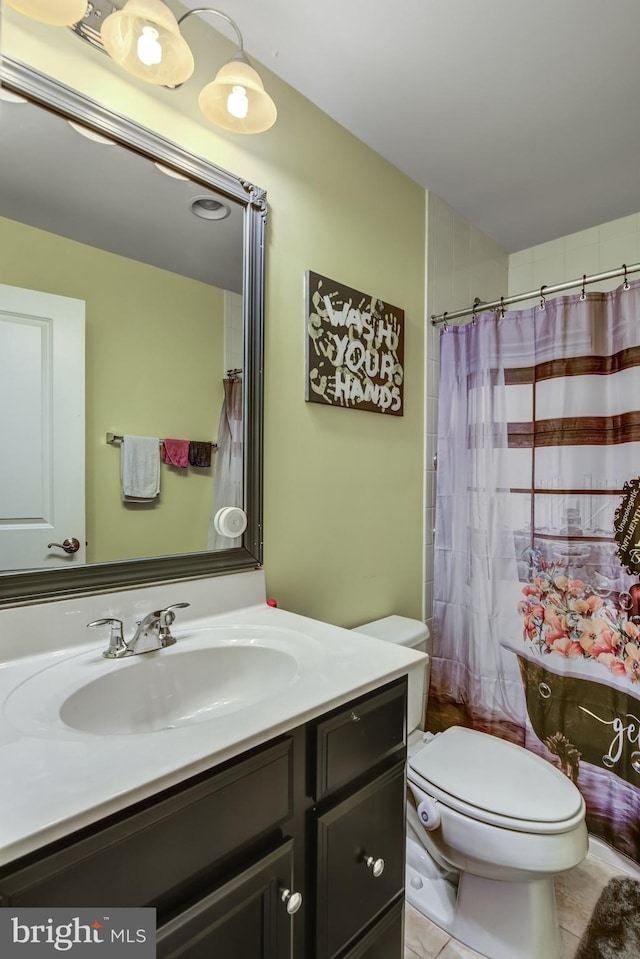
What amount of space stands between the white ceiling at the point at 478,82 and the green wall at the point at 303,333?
107 millimetres

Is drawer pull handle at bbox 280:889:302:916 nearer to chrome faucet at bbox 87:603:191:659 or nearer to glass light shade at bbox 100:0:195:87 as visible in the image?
chrome faucet at bbox 87:603:191:659

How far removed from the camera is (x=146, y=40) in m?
1.01

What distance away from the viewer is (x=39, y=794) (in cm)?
54

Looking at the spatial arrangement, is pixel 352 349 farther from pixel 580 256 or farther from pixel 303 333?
pixel 580 256

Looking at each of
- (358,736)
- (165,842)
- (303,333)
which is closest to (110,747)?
(165,842)

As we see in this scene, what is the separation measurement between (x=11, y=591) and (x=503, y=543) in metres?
1.57

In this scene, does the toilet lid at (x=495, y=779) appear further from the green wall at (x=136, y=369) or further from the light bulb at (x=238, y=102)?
the light bulb at (x=238, y=102)

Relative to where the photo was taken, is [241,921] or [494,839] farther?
[494,839]

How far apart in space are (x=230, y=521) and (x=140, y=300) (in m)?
0.58

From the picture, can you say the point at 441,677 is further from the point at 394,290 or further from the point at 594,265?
the point at 594,265

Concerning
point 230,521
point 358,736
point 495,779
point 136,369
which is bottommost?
point 495,779

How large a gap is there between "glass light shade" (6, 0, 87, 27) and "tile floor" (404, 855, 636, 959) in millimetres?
2257

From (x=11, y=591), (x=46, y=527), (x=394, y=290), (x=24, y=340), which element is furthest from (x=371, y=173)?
(x=11, y=591)

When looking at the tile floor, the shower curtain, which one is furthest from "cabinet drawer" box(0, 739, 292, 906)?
the shower curtain
